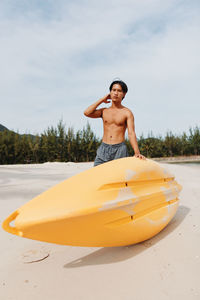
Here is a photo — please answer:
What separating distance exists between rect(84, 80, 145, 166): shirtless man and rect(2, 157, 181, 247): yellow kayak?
387 millimetres

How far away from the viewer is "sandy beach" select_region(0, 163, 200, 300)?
1637 millimetres

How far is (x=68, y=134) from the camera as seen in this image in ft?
79.2

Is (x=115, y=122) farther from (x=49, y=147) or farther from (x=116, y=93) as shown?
(x=49, y=147)

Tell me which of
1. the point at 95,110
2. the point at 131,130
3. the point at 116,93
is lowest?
the point at 131,130

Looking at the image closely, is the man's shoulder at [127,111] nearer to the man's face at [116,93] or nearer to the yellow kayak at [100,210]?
the man's face at [116,93]

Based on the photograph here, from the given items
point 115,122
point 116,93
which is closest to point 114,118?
point 115,122

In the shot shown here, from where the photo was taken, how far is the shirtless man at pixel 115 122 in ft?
8.83

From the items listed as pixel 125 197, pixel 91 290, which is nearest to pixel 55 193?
pixel 125 197

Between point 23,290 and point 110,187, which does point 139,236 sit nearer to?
point 110,187

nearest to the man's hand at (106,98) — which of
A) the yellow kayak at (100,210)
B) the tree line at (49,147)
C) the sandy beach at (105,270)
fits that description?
the yellow kayak at (100,210)

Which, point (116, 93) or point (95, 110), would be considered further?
point (95, 110)

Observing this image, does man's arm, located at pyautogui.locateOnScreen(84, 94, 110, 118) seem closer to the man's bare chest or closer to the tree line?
the man's bare chest

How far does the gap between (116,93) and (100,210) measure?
4.71 ft

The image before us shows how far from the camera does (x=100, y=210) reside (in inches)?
72.7
